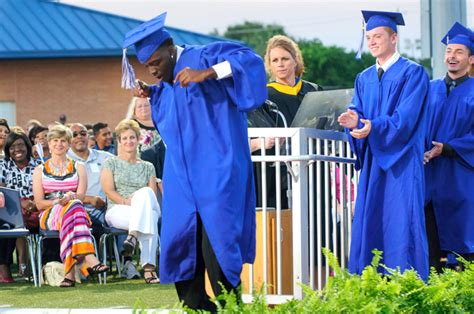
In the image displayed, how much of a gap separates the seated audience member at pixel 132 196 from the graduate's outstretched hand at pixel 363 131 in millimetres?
4384

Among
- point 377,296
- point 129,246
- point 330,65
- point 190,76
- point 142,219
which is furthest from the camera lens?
point 330,65

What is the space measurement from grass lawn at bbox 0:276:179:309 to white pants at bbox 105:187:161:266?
34 centimetres

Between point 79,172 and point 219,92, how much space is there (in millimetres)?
5871

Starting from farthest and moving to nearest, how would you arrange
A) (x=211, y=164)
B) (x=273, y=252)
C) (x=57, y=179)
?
(x=57, y=179)
(x=273, y=252)
(x=211, y=164)

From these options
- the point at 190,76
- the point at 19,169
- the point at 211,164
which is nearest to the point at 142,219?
the point at 19,169

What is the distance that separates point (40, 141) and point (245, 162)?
25.9ft

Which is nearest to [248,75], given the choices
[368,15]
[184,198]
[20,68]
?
[184,198]

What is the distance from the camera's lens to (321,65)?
102875 mm

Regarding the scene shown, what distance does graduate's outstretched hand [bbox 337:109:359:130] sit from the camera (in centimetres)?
853

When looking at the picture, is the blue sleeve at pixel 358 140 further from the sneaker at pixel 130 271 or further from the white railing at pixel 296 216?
the sneaker at pixel 130 271

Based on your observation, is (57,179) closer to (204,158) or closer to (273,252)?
(273,252)

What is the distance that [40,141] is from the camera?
15.0 metres

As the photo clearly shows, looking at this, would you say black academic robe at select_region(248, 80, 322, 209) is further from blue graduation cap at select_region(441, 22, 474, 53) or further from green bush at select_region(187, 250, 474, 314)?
green bush at select_region(187, 250, 474, 314)

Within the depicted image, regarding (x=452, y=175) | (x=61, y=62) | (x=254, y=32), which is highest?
(x=254, y=32)
